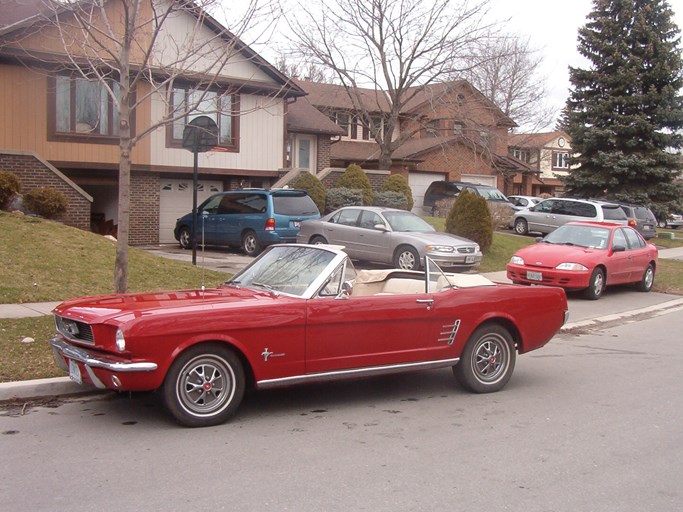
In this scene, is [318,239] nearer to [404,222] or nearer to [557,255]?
[404,222]

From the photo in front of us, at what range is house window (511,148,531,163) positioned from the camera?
5294 cm

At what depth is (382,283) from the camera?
7.79 meters

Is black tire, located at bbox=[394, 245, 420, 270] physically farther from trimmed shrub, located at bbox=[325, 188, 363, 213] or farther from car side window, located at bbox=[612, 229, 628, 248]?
trimmed shrub, located at bbox=[325, 188, 363, 213]

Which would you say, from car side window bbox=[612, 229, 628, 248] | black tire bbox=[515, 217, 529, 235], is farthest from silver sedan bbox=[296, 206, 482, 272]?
black tire bbox=[515, 217, 529, 235]

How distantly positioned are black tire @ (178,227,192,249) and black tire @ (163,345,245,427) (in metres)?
15.1

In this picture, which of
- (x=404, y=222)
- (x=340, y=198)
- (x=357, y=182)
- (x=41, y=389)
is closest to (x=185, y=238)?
(x=340, y=198)

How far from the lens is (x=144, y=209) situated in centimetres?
2236

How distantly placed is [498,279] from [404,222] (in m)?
2.52

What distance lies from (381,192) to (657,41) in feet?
50.3

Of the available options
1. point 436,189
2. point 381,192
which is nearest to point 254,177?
point 381,192

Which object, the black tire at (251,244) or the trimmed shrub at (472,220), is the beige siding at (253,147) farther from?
the trimmed shrub at (472,220)

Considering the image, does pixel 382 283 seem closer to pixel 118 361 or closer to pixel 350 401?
pixel 350 401

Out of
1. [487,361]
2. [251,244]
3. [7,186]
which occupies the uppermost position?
[7,186]

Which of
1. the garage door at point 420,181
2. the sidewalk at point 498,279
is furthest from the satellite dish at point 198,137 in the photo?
the garage door at point 420,181
